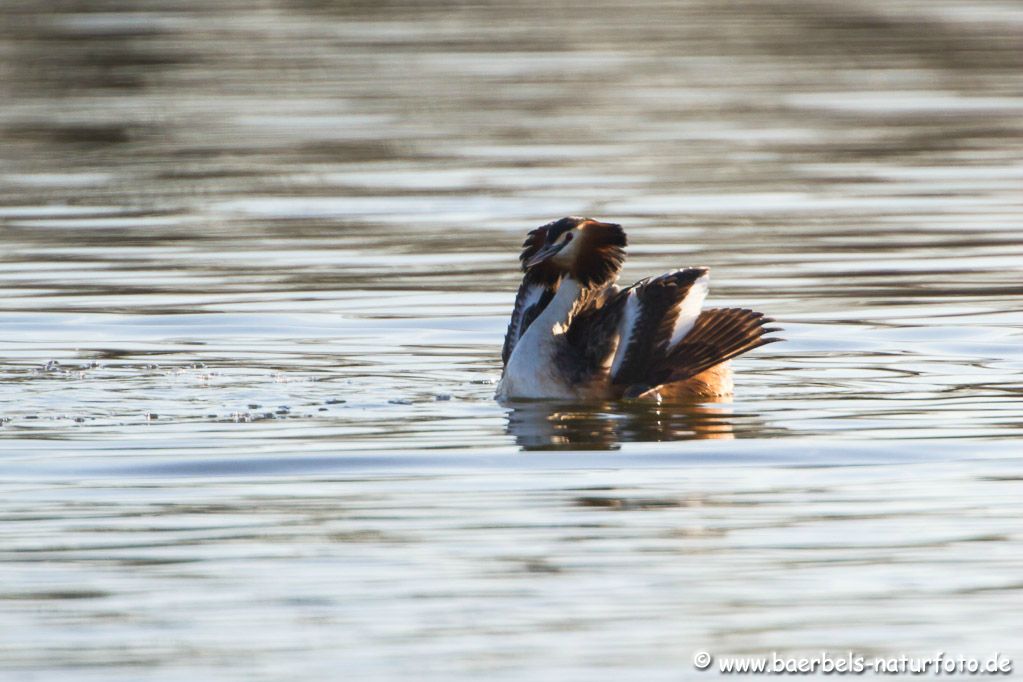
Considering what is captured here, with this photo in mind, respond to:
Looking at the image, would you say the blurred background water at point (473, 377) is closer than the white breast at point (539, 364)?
Yes

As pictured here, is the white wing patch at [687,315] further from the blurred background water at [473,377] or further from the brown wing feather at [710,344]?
the blurred background water at [473,377]

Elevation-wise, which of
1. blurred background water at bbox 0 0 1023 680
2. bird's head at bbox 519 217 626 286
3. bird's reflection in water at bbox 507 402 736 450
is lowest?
bird's reflection in water at bbox 507 402 736 450

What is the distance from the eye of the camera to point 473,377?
13.4 m

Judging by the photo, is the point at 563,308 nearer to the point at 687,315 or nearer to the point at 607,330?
the point at 607,330

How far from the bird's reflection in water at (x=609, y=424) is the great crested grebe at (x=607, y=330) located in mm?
133

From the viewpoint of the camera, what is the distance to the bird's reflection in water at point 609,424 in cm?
1141

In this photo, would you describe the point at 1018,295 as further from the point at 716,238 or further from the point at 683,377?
the point at 683,377

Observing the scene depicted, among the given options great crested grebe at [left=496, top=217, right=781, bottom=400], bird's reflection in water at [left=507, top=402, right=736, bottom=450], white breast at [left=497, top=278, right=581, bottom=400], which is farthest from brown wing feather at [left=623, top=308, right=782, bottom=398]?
white breast at [left=497, top=278, right=581, bottom=400]

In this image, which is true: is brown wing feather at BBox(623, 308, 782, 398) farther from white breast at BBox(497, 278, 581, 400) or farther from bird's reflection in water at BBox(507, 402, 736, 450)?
white breast at BBox(497, 278, 581, 400)

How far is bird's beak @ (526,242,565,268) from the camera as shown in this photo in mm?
12422

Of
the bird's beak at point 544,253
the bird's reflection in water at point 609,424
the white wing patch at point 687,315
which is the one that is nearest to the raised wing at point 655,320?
the white wing patch at point 687,315

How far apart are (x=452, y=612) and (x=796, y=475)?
2.82 m

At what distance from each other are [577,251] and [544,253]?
0.28m

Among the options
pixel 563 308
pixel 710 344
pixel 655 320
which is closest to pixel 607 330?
pixel 563 308
